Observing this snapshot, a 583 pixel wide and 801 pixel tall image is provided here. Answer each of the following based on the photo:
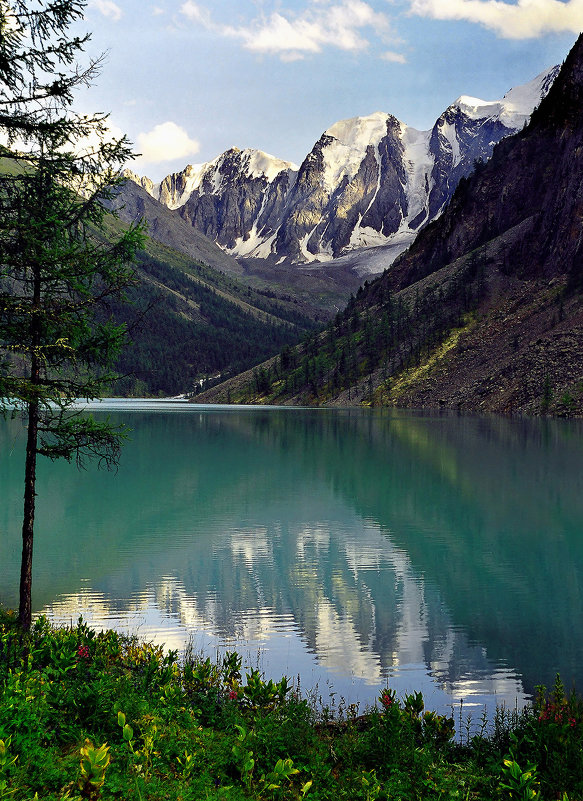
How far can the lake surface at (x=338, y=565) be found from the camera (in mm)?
18547

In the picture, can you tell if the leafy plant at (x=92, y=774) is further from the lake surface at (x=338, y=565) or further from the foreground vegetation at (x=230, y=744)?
the lake surface at (x=338, y=565)

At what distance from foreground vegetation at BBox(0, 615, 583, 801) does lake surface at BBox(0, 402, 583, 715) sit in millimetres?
3297

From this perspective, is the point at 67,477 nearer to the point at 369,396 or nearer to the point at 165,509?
the point at 165,509

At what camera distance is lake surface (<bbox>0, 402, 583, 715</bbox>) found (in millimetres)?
18547

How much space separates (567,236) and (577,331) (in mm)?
47165

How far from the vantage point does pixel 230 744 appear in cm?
1118

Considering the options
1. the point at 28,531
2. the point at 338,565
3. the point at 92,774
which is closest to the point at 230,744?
the point at 92,774

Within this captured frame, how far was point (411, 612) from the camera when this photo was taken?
76.5 ft

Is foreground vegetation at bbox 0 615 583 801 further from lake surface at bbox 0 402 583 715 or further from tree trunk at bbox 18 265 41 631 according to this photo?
tree trunk at bbox 18 265 41 631

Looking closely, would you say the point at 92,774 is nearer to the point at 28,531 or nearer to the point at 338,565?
the point at 28,531

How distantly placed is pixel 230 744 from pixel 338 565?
19472 millimetres

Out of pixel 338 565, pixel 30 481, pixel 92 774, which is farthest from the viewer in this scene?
pixel 338 565

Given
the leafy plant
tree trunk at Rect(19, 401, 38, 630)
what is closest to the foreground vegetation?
the leafy plant

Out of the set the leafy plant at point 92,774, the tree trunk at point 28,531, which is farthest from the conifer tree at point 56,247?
the leafy plant at point 92,774
